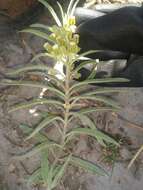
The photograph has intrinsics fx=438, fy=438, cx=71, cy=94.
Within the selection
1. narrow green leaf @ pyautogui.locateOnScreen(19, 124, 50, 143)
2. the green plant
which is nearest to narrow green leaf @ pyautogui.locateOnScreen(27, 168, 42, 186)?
the green plant

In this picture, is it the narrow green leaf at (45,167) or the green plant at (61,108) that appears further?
the narrow green leaf at (45,167)

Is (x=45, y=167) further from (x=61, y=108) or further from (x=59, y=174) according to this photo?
(x=61, y=108)

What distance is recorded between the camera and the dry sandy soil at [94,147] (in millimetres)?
2119

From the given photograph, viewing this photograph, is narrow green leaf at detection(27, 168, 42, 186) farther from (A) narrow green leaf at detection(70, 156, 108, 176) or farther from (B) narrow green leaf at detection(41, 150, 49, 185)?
(A) narrow green leaf at detection(70, 156, 108, 176)

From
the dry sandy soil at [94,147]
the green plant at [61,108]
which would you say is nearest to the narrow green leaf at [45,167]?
the green plant at [61,108]

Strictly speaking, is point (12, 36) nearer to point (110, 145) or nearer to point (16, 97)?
point (16, 97)

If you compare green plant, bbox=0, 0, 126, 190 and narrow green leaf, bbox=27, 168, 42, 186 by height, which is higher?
green plant, bbox=0, 0, 126, 190

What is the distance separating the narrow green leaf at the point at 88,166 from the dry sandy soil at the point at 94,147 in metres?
0.04

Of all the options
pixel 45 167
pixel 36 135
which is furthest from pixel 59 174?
pixel 36 135

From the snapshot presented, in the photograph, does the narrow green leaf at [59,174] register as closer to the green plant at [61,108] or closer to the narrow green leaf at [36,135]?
the green plant at [61,108]

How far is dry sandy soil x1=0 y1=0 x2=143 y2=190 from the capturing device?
2.12 metres

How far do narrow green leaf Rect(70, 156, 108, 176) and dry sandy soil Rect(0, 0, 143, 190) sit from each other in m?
0.04

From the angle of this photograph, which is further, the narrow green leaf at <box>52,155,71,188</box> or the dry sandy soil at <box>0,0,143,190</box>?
the dry sandy soil at <box>0,0,143,190</box>

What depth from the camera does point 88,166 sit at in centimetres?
207
